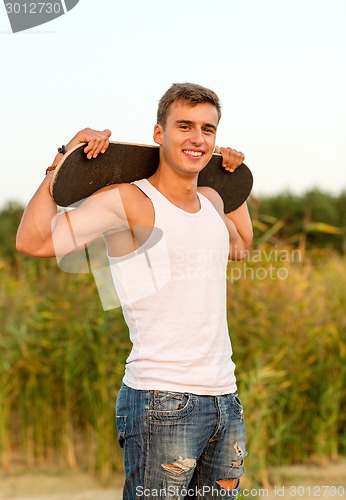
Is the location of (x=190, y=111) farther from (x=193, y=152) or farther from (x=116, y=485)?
(x=116, y=485)

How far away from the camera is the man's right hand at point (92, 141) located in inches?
78.5

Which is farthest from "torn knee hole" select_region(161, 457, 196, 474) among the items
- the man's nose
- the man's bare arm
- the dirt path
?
the dirt path

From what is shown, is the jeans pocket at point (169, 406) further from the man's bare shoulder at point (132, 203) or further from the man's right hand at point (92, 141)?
the man's right hand at point (92, 141)

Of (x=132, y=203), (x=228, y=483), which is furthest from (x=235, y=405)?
(x=132, y=203)

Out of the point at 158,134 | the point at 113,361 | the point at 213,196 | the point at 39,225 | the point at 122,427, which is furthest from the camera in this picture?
the point at 113,361

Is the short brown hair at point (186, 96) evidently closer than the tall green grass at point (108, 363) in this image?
Yes

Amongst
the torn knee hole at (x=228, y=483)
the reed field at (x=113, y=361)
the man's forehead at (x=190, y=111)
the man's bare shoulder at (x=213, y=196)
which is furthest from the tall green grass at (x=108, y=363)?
the man's forehead at (x=190, y=111)

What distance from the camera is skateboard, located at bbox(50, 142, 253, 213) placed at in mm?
Answer: 1976

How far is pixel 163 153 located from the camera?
2152mm

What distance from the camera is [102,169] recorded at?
208 centimetres

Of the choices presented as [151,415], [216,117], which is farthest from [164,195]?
[151,415]

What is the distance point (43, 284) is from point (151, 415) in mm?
2906

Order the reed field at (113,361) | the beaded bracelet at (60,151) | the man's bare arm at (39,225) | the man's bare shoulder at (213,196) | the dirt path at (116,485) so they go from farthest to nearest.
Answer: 1. the dirt path at (116,485)
2. the reed field at (113,361)
3. the man's bare shoulder at (213,196)
4. the beaded bracelet at (60,151)
5. the man's bare arm at (39,225)

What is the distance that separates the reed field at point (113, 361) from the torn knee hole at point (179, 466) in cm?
212
